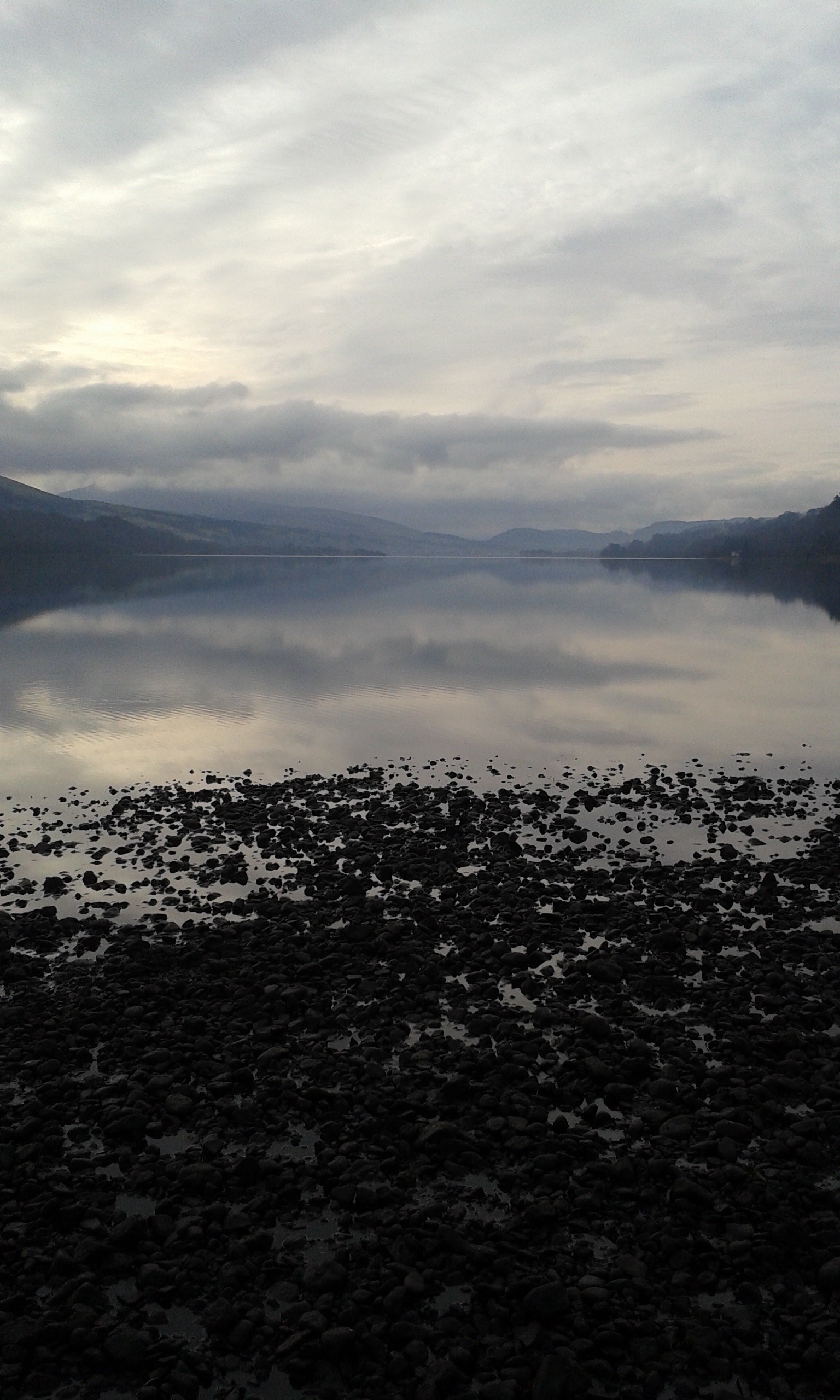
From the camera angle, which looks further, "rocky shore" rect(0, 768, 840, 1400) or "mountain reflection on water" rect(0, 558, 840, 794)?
"mountain reflection on water" rect(0, 558, 840, 794)

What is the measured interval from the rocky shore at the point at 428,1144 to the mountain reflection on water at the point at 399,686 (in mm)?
13766

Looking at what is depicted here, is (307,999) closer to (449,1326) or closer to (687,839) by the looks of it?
(449,1326)

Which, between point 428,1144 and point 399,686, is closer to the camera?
point 428,1144

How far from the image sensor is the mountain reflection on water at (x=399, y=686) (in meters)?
31.8

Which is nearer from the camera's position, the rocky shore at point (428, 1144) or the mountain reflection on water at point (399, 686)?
the rocky shore at point (428, 1144)

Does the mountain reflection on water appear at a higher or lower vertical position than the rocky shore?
higher

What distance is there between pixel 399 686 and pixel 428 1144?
36.1 m

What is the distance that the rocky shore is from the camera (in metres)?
7.85

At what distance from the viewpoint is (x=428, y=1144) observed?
34.2ft

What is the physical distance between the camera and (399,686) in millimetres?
46094

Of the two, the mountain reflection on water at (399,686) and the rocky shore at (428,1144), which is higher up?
the mountain reflection on water at (399,686)

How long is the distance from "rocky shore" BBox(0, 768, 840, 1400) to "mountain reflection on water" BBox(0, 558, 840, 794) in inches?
542

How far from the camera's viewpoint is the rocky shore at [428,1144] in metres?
7.85

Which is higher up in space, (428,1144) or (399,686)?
(399,686)
